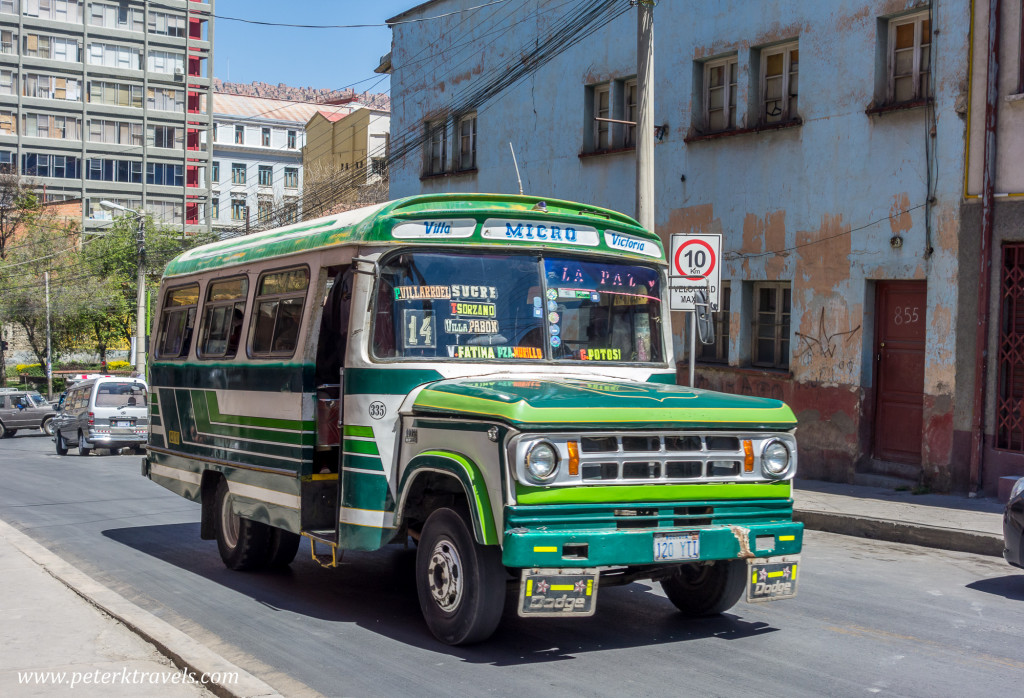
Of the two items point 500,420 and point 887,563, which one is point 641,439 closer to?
point 500,420

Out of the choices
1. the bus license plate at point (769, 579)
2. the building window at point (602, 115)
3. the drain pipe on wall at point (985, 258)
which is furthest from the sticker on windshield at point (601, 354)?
the building window at point (602, 115)

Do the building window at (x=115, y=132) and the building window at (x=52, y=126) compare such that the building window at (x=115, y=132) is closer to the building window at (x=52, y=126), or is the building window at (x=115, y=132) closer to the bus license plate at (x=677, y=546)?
the building window at (x=52, y=126)

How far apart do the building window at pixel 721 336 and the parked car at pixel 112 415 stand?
506 inches

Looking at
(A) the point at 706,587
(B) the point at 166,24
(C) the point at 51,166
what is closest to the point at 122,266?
(C) the point at 51,166

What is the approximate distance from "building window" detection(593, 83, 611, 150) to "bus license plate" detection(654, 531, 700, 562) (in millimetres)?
15455

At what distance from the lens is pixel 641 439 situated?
646cm

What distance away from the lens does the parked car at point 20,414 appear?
1455 inches

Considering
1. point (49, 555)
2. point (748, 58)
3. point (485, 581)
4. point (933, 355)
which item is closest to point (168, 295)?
point (49, 555)

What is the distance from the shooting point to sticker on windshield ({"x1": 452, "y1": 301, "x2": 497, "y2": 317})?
7.58 m

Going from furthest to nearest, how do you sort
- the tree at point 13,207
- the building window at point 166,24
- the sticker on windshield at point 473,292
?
the building window at point 166,24 < the tree at point 13,207 < the sticker on windshield at point 473,292

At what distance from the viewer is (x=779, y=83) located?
1759 cm

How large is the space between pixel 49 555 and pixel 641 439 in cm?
612

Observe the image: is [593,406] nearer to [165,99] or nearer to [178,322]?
[178,322]

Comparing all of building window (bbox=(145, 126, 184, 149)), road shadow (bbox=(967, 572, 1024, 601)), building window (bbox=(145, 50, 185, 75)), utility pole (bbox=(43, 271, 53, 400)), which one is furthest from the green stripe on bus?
building window (bbox=(145, 50, 185, 75))
